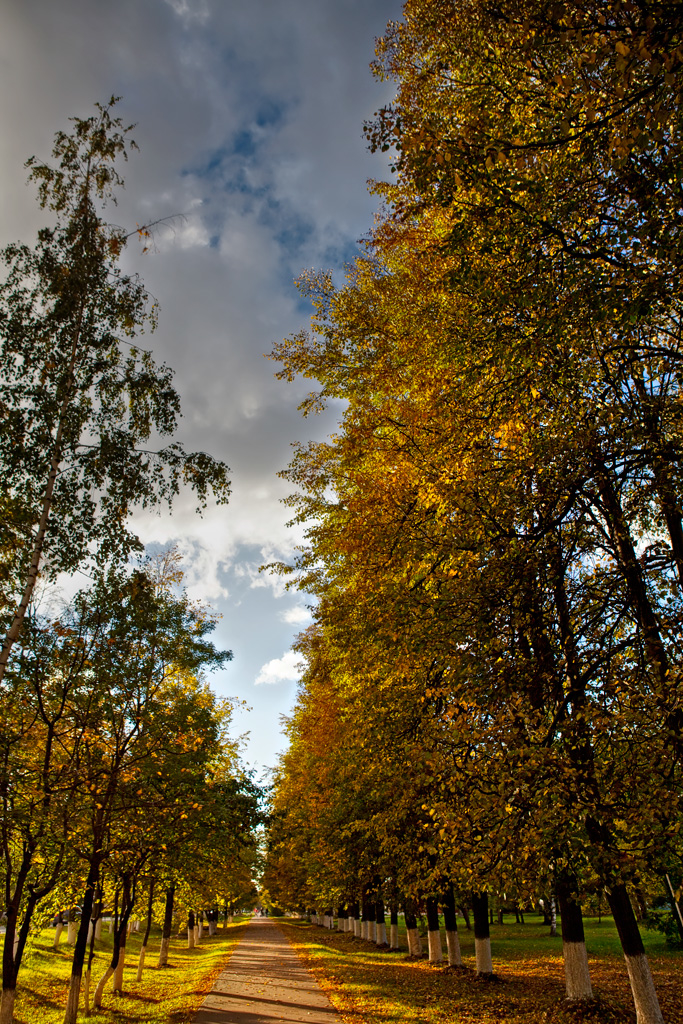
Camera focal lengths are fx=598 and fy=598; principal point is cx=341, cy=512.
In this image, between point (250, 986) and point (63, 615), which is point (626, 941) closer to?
point (63, 615)

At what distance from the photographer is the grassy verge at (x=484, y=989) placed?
1012 cm

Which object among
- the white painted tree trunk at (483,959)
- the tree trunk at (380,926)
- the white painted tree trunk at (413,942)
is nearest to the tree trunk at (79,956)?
the white painted tree trunk at (483,959)

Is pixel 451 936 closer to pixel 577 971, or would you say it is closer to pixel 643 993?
pixel 577 971

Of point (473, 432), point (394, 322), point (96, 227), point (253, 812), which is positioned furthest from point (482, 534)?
point (253, 812)

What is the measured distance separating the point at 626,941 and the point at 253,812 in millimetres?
9294

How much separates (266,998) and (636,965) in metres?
10.0

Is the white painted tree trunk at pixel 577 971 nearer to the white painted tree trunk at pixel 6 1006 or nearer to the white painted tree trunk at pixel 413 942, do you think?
the white painted tree trunk at pixel 6 1006

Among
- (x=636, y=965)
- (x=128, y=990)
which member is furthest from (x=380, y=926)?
(x=636, y=965)

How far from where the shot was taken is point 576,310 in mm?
5305

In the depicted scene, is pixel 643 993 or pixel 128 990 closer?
pixel 643 993

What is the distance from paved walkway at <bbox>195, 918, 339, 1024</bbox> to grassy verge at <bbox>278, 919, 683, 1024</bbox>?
1.54 ft

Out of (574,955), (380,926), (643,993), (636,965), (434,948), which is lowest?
(380,926)

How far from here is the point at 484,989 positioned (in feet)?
42.6

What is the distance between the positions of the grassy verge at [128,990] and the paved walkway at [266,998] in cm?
45
